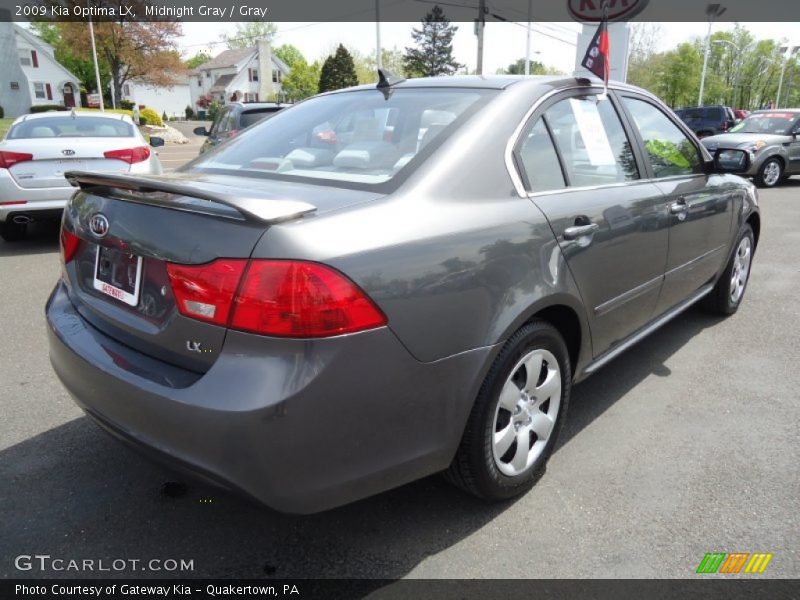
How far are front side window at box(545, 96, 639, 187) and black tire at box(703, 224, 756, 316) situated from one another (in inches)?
72.2

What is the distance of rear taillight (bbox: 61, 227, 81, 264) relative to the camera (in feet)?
7.86

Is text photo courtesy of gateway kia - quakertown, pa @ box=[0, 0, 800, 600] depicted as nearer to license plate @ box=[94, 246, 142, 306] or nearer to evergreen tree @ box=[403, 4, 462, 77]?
license plate @ box=[94, 246, 142, 306]

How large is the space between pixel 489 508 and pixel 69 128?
730 centimetres

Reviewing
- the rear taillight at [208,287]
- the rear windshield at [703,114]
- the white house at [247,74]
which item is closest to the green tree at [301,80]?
the white house at [247,74]

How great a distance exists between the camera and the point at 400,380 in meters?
1.85

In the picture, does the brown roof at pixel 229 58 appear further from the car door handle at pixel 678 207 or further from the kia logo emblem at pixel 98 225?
the kia logo emblem at pixel 98 225

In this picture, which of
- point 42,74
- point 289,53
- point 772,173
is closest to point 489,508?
point 772,173

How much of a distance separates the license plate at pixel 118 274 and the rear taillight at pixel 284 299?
0.39 metres

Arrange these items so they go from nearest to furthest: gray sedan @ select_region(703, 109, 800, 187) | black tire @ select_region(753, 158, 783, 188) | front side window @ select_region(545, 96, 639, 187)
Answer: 1. front side window @ select_region(545, 96, 639, 187)
2. gray sedan @ select_region(703, 109, 800, 187)
3. black tire @ select_region(753, 158, 783, 188)

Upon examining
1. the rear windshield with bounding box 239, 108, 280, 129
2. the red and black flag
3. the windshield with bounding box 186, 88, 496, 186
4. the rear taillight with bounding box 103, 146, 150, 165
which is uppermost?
the red and black flag

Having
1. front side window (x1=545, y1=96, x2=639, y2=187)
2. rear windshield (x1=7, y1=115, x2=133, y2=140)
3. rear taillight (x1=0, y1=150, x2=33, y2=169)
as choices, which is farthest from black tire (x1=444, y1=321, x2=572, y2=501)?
rear windshield (x1=7, y1=115, x2=133, y2=140)

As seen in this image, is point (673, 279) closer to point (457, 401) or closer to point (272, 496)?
point (457, 401)

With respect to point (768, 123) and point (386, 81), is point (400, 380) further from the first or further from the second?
point (768, 123)

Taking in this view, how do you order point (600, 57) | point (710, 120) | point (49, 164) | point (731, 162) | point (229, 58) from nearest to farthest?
1. point (600, 57)
2. point (731, 162)
3. point (49, 164)
4. point (710, 120)
5. point (229, 58)
